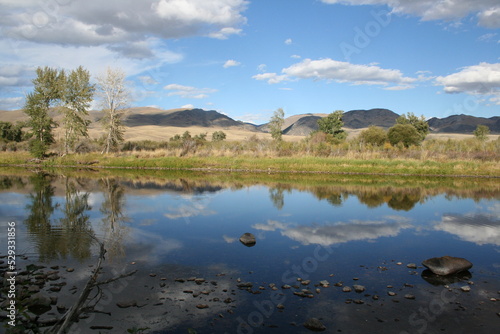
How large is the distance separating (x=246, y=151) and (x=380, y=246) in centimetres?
2859

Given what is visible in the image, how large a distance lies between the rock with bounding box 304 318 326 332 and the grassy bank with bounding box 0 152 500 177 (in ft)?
85.3

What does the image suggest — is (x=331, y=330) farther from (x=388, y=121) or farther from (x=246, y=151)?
(x=388, y=121)

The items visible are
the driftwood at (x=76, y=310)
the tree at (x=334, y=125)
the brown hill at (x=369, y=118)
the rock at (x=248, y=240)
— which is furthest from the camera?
the brown hill at (x=369, y=118)

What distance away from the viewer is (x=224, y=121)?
147250 millimetres

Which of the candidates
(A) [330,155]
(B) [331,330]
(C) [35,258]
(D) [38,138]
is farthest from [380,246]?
(D) [38,138]

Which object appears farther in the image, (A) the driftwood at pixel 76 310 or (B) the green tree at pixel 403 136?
(B) the green tree at pixel 403 136

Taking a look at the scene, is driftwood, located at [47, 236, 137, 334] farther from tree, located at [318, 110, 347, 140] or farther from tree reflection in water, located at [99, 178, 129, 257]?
tree, located at [318, 110, 347, 140]

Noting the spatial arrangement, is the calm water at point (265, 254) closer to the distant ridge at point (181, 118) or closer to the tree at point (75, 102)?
the tree at point (75, 102)

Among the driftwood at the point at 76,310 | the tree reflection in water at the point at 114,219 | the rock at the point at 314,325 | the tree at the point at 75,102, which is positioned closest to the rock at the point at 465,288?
the rock at the point at 314,325

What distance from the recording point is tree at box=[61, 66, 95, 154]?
37625 millimetres

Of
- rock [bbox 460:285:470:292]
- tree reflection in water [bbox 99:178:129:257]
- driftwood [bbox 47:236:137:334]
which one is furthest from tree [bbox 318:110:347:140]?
driftwood [bbox 47:236:137:334]

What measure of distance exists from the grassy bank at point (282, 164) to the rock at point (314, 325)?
2599cm

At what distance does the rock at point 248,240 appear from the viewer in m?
10.6

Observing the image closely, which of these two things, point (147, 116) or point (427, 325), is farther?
point (147, 116)
